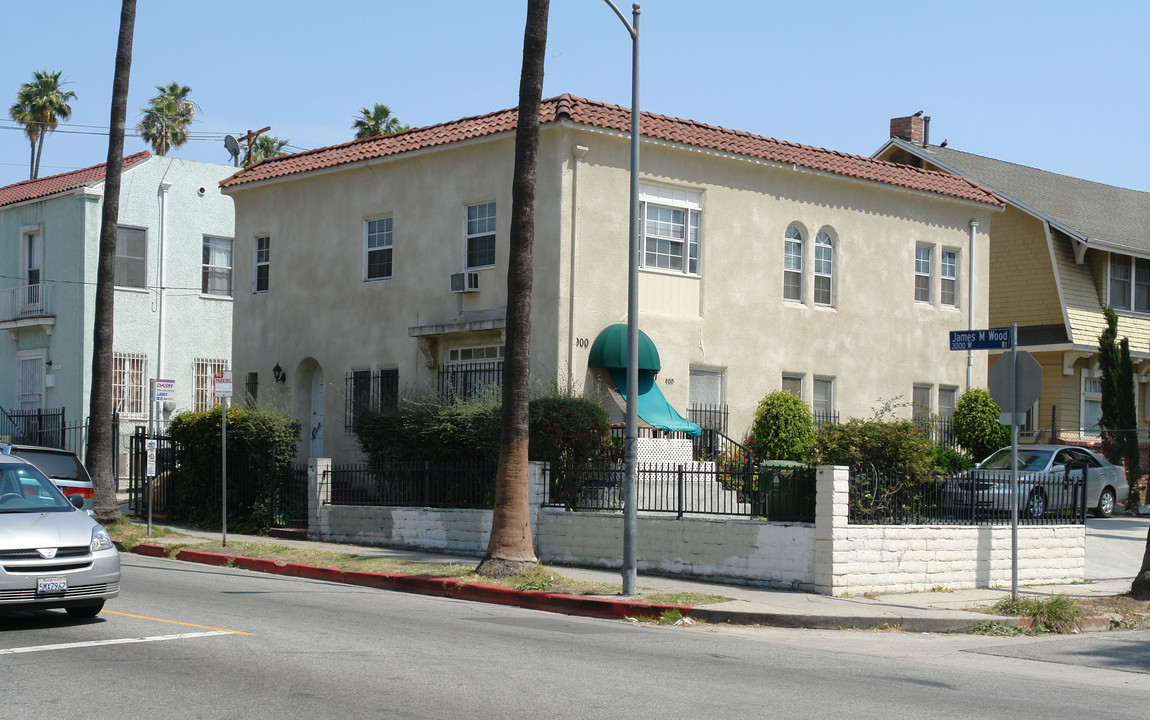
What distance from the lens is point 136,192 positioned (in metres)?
34.7

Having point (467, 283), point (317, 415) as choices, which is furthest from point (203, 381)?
point (467, 283)

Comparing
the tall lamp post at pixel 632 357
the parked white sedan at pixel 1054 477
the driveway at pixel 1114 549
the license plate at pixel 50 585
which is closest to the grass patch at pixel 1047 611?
the parked white sedan at pixel 1054 477

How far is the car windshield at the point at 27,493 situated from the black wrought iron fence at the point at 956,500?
30.7 ft

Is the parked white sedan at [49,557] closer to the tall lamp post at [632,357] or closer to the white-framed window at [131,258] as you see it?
the tall lamp post at [632,357]

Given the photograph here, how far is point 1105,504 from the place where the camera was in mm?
26016

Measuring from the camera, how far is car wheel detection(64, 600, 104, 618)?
11445mm

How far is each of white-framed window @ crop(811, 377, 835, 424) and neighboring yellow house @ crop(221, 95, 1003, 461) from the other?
6cm

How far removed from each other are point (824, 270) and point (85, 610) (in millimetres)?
17886

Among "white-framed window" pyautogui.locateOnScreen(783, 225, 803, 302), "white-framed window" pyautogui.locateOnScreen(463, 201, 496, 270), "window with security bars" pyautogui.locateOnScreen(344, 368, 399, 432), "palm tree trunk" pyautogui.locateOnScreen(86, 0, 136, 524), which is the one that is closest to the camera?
"palm tree trunk" pyautogui.locateOnScreen(86, 0, 136, 524)

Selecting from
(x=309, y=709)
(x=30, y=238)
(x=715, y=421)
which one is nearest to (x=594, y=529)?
(x=715, y=421)

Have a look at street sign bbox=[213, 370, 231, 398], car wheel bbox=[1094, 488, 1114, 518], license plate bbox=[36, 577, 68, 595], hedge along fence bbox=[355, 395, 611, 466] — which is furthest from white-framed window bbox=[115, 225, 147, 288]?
car wheel bbox=[1094, 488, 1114, 518]

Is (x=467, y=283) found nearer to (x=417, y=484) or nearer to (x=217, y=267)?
(x=417, y=484)

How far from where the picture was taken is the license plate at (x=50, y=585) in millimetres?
10703

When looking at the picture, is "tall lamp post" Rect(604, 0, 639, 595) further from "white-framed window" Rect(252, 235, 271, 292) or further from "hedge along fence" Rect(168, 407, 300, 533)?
"white-framed window" Rect(252, 235, 271, 292)
